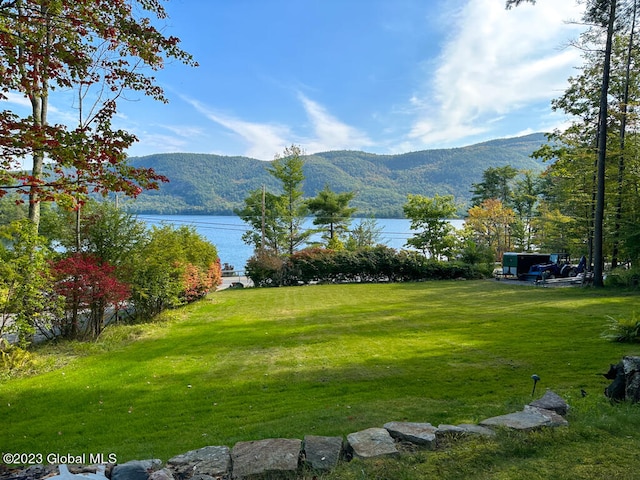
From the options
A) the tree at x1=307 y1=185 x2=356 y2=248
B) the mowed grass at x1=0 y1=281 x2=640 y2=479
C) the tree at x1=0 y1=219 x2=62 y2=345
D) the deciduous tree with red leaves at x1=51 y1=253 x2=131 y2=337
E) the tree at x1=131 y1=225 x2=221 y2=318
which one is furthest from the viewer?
the tree at x1=307 y1=185 x2=356 y2=248

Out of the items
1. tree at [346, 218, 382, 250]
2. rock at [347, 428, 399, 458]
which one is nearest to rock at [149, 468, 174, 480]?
rock at [347, 428, 399, 458]

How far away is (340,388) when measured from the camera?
16.3 ft

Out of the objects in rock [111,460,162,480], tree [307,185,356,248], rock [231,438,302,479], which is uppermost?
tree [307,185,356,248]

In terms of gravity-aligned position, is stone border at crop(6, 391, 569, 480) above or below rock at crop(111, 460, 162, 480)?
above

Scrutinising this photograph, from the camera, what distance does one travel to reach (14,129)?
4.08 metres

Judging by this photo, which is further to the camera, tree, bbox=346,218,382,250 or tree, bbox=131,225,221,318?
tree, bbox=346,218,382,250

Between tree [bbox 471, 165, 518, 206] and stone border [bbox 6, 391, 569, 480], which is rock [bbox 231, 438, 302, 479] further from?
tree [bbox 471, 165, 518, 206]

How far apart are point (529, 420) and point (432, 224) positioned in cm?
2890

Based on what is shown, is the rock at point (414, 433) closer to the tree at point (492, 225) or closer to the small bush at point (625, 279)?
the small bush at point (625, 279)

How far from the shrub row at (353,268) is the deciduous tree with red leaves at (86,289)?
1331cm

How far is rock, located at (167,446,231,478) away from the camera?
278 centimetres

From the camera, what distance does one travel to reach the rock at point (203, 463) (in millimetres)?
2777

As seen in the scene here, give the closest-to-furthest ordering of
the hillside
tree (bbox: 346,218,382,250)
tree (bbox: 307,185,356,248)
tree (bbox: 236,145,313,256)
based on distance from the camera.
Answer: tree (bbox: 236,145,313,256), tree (bbox: 307,185,356,248), tree (bbox: 346,218,382,250), the hillside

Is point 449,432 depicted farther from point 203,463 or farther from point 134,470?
point 134,470
